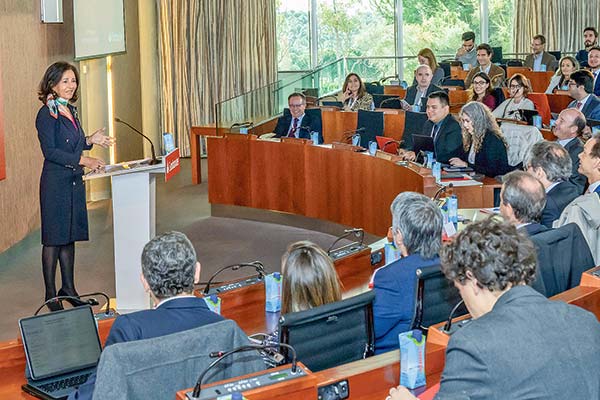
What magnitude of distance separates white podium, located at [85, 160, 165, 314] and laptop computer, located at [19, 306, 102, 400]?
263cm

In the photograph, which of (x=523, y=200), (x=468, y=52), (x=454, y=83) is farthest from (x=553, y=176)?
(x=468, y=52)

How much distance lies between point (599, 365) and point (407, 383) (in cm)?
79

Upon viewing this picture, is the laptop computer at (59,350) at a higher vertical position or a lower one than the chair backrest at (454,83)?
lower

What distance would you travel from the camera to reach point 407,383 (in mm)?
2945

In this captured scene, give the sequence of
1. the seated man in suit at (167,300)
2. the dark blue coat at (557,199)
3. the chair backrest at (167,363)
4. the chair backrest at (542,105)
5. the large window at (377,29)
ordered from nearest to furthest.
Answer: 1. the chair backrest at (167,363)
2. the seated man in suit at (167,300)
3. the dark blue coat at (557,199)
4. the chair backrest at (542,105)
5. the large window at (377,29)

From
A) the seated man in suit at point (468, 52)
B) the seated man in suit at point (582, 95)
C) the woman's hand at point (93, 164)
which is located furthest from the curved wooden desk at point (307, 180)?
the seated man in suit at point (468, 52)

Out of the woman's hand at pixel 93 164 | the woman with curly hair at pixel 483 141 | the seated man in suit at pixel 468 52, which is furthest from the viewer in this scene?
the seated man in suit at pixel 468 52

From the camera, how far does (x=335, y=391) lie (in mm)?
2736

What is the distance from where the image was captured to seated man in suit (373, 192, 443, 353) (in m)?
3.61

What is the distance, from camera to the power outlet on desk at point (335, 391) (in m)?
2.71

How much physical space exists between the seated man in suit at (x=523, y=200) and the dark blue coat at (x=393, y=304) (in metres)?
0.67

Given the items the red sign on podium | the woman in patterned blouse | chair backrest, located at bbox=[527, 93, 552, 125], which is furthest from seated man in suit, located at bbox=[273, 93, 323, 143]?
the red sign on podium

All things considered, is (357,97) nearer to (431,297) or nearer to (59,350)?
(431,297)

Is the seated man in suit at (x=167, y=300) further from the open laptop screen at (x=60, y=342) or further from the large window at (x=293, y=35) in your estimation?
the large window at (x=293, y=35)
